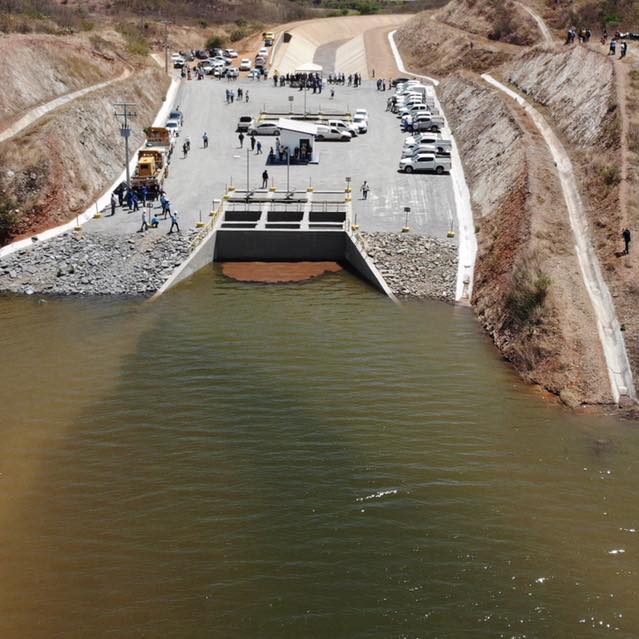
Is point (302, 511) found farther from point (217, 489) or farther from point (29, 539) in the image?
point (29, 539)

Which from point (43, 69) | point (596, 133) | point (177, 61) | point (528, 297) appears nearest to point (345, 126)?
point (596, 133)

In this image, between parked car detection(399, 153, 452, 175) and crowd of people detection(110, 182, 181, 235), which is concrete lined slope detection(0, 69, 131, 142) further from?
parked car detection(399, 153, 452, 175)

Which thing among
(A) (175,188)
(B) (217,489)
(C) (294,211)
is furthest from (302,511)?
(A) (175,188)

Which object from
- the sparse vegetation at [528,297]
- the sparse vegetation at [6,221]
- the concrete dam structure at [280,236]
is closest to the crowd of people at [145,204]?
the concrete dam structure at [280,236]

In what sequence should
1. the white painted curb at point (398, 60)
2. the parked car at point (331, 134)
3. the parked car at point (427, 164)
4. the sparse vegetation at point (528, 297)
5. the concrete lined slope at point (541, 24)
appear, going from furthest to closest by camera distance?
the white painted curb at point (398, 60), the concrete lined slope at point (541, 24), the parked car at point (331, 134), the parked car at point (427, 164), the sparse vegetation at point (528, 297)

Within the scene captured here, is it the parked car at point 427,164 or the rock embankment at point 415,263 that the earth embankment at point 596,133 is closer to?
the rock embankment at point 415,263

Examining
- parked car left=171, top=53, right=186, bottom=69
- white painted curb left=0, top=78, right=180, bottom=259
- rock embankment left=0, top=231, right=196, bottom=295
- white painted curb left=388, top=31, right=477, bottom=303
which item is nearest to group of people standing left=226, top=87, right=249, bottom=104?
parked car left=171, top=53, right=186, bottom=69
